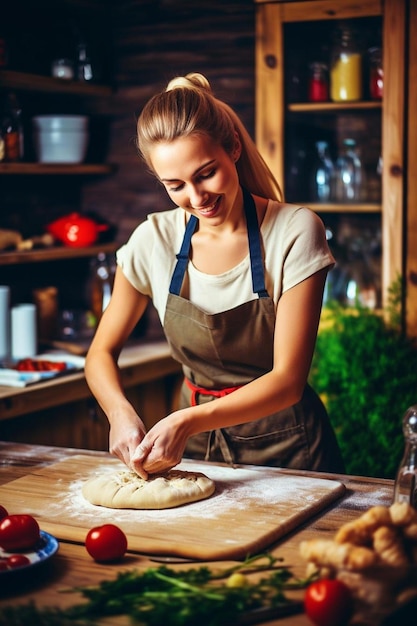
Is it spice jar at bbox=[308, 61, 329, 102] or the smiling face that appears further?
spice jar at bbox=[308, 61, 329, 102]

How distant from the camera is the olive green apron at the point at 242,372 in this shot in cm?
215

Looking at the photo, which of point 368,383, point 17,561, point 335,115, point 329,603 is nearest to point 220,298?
point 17,561

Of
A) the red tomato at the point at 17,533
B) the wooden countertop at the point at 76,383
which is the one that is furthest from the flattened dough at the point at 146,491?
the wooden countertop at the point at 76,383

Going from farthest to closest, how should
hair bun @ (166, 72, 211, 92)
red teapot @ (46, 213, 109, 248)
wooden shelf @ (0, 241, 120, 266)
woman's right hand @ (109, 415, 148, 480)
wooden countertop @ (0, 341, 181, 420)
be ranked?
1. red teapot @ (46, 213, 109, 248)
2. wooden shelf @ (0, 241, 120, 266)
3. wooden countertop @ (0, 341, 181, 420)
4. hair bun @ (166, 72, 211, 92)
5. woman's right hand @ (109, 415, 148, 480)

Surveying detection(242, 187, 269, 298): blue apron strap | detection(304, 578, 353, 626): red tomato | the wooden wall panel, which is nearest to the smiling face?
detection(242, 187, 269, 298): blue apron strap

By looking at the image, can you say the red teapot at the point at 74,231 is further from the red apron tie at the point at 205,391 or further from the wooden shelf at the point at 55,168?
the red apron tie at the point at 205,391

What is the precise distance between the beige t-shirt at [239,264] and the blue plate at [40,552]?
0.83m

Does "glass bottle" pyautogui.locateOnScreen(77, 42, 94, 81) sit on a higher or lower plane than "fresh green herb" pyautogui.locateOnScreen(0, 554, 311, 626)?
higher

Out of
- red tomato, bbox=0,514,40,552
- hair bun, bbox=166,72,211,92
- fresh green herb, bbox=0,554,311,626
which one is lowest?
fresh green herb, bbox=0,554,311,626

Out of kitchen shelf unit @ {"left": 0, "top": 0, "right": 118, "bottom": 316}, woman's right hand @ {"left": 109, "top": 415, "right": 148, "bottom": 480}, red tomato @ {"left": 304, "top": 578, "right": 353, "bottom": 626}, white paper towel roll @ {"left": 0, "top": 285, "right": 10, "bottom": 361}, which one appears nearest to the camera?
red tomato @ {"left": 304, "top": 578, "right": 353, "bottom": 626}

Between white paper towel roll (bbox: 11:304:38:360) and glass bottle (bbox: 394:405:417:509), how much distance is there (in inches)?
83.9

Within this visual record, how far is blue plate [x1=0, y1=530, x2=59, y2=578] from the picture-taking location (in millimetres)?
1337

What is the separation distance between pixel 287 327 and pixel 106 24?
2.56 m

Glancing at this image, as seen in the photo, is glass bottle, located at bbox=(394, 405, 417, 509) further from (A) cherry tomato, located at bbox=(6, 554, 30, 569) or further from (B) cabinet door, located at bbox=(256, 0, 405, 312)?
(B) cabinet door, located at bbox=(256, 0, 405, 312)
